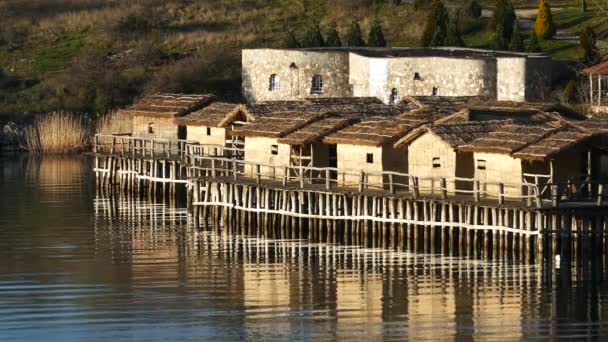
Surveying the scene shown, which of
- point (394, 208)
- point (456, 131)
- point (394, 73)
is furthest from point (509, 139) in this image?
point (394, 73)

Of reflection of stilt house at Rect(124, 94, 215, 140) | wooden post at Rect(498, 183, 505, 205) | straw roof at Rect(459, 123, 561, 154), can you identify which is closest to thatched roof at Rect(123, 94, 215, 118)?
reflection of stilt house at Rect(124, 94, 215, 140)

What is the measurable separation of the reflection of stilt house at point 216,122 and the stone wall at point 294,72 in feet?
67.4

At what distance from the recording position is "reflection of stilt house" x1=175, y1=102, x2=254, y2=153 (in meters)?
99.9

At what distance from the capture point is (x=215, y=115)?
10312cm

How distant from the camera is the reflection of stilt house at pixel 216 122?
9994cm

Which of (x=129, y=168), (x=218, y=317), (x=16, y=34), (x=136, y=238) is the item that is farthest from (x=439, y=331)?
(x=16, y=34)

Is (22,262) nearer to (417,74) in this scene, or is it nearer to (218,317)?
(218,317)

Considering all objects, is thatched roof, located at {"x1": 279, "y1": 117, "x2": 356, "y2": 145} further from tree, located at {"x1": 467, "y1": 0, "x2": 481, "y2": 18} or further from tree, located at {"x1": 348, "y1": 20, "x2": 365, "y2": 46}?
tree, located at {"x1": 467, "y1": 0, "x2": 481, "y2": 18}

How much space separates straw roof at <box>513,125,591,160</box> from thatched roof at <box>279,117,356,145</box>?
39.2 feet

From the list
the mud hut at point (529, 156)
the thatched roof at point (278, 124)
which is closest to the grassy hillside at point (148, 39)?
the thatched roof at point (278, 124)

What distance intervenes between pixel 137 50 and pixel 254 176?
56947mm

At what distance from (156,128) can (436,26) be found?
1239 inches

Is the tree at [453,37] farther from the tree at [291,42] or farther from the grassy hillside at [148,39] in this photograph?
the tree at [291,42]

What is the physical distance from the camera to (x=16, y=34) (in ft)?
502
